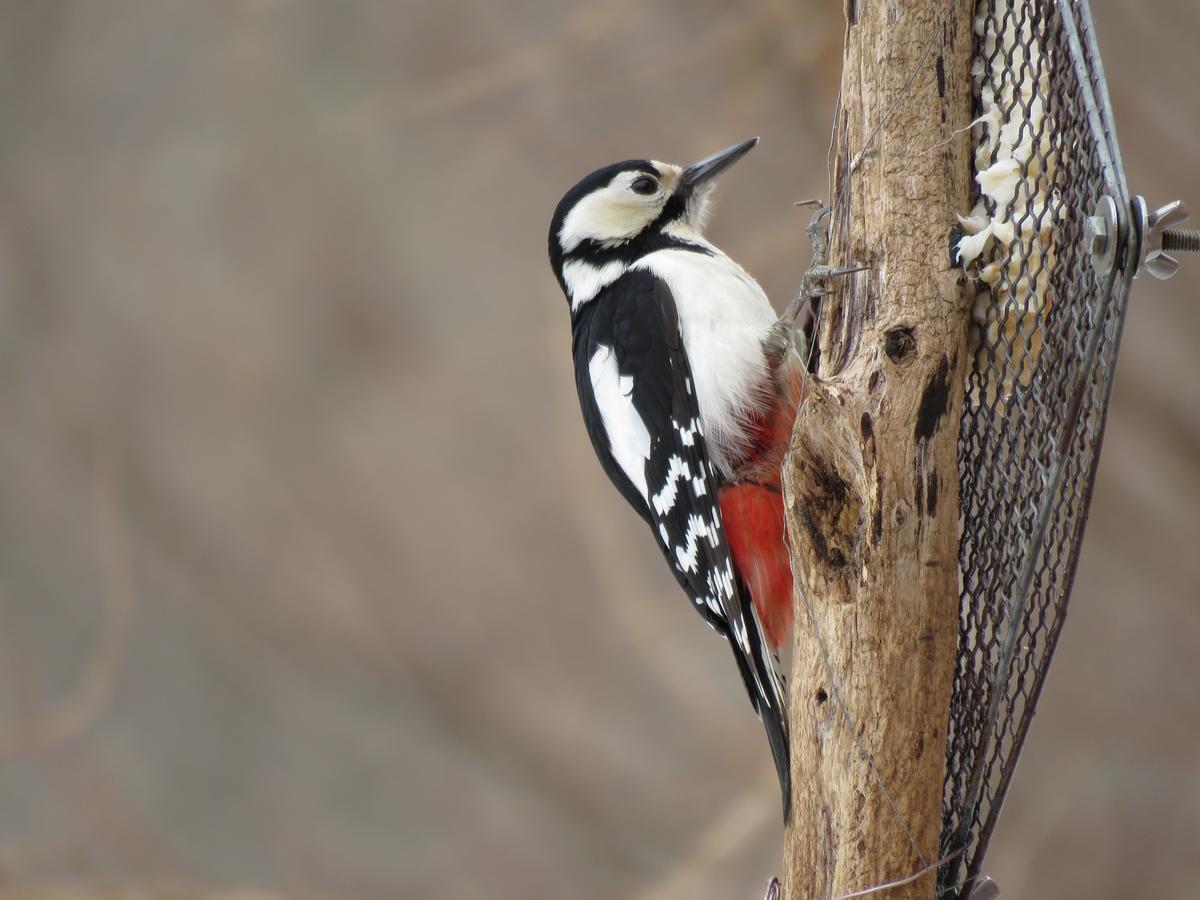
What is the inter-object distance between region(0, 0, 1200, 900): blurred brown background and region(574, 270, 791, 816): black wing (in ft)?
5.18

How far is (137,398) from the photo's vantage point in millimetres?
3639

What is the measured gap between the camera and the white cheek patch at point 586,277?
6.71 feet

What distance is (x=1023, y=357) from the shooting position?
1.39 meters

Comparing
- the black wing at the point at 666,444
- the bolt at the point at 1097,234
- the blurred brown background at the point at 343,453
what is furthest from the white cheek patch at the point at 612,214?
the blurred brown background at the point at 343,453

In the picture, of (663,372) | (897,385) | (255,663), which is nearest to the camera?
(897,385)

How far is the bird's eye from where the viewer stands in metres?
2.08

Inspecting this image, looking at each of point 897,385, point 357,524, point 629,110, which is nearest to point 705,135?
point 629,110

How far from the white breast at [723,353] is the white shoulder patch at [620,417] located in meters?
0.11

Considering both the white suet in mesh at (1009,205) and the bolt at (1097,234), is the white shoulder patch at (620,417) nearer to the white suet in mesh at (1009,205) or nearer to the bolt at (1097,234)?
the white suet in mesh at (1009,205)

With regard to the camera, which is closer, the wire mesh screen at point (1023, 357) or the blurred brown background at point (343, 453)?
the wire mesh screen at point (1023, 357)

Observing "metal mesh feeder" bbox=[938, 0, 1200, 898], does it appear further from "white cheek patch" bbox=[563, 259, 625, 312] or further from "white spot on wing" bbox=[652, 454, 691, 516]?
"white cheek patch" bbox=[563, 259, 625, 312]

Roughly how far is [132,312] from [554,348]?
1299 millimetres

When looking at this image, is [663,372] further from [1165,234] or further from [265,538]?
[265,538]

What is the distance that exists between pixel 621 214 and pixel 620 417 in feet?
1.30
